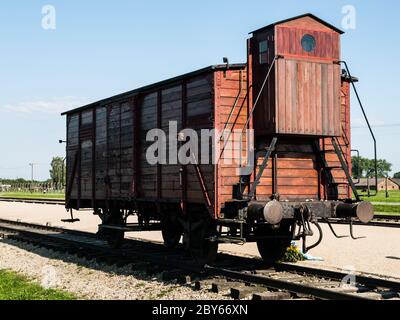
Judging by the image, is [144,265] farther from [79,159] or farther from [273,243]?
[79,159]

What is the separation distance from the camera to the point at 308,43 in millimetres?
10672

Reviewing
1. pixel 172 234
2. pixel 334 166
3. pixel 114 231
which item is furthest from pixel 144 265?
pixel 334 166

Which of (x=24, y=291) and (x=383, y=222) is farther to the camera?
(x=383, y=222)

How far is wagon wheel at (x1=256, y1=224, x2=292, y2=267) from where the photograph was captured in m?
11.5

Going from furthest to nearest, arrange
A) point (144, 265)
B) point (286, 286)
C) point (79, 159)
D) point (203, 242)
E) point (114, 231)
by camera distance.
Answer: point (79, 159) → point (114, 231) → point (144, 265) → point (203, 242) → point (286, 286)

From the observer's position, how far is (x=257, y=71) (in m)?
10.5

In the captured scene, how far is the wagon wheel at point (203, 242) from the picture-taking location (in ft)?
34.4

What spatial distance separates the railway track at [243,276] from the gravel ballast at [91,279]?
25 centimetres

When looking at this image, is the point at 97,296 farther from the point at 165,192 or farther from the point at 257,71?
the point at 257,71

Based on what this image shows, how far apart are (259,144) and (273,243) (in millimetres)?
2505

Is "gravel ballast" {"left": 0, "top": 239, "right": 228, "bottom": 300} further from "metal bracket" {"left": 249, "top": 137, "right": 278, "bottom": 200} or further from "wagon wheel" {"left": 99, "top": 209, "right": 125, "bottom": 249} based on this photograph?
"metal bracket" {"left": 249, "top": 137, "right": 278, "bottom": 200}
